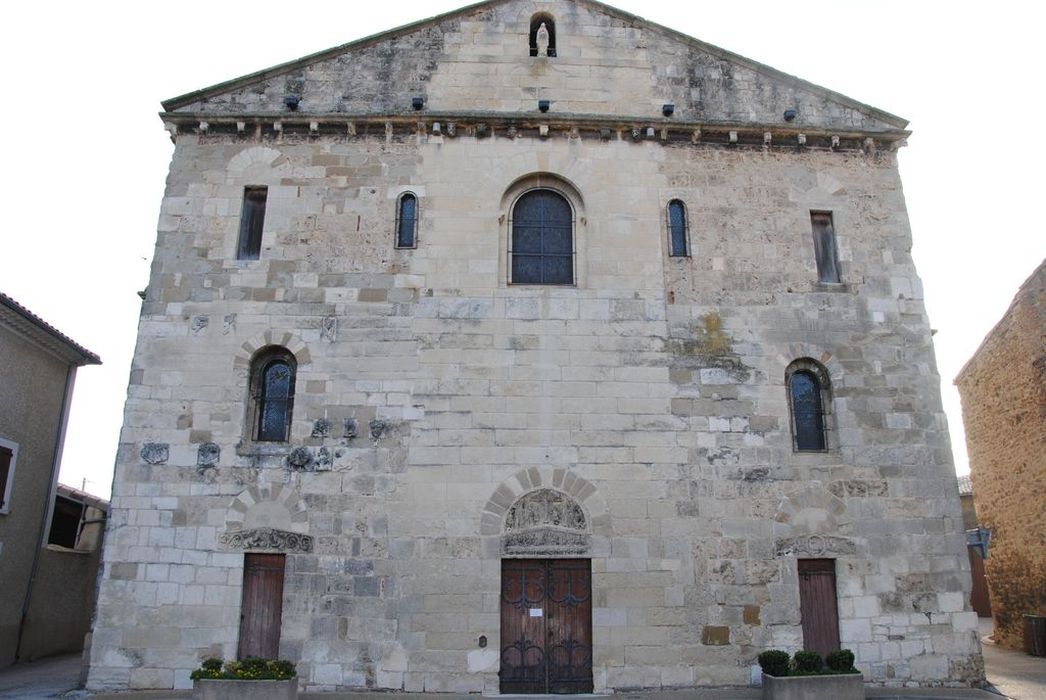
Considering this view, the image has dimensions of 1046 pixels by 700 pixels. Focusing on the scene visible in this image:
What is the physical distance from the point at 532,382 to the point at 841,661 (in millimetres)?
5772

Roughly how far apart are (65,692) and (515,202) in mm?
10037

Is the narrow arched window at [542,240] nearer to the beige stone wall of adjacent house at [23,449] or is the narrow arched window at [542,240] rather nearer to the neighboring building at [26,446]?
the neighboring building at [26,446]

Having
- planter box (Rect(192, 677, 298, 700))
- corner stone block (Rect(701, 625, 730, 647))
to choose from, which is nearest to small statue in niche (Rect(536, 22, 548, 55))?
corner stone block (Rect(701, 625, 730, 647))

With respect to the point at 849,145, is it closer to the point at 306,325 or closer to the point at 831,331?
the point at 831,331

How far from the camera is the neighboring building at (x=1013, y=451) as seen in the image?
1619 centimetres

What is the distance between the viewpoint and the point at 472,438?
39.1 feet

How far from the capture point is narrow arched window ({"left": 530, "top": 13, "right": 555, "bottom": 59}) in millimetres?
14086

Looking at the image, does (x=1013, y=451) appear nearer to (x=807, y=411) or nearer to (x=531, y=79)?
(x=807, y=411)

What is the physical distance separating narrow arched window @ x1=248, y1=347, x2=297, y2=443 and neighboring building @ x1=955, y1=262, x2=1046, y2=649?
579 inches

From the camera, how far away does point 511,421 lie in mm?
12000

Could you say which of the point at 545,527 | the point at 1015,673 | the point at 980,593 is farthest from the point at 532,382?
the point at 980,593

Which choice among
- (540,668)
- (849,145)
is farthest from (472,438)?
(849,145)

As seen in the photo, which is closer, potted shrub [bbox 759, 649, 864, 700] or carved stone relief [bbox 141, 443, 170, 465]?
potted shrub [bbox 759, 649, 864, 700]

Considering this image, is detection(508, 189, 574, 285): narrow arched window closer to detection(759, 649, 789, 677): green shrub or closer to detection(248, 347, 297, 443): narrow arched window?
detection(248, 347, 297, 443): narrow arched window
